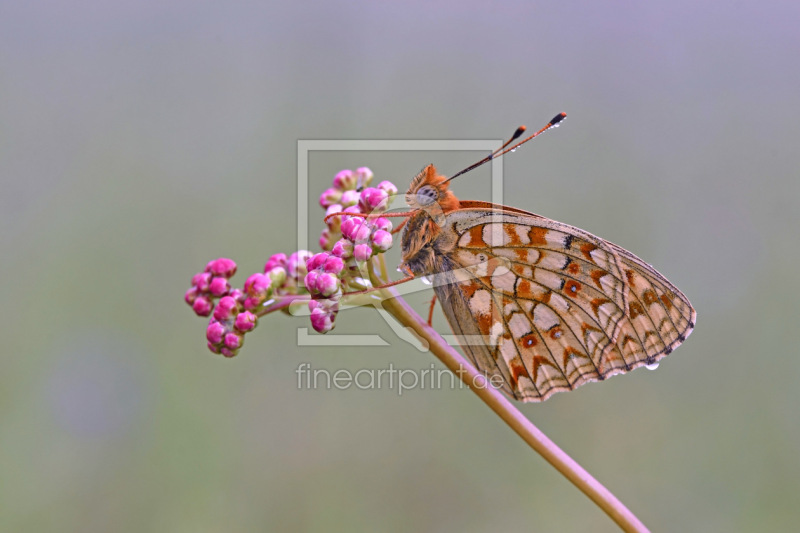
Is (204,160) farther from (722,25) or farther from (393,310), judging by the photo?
(722,25)

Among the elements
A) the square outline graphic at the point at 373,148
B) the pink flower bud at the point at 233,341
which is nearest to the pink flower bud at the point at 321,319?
the pink flower bud at the point at 233,341

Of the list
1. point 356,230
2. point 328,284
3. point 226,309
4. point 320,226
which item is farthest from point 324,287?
point 320,226

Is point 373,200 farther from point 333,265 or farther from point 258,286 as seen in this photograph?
point 258,286

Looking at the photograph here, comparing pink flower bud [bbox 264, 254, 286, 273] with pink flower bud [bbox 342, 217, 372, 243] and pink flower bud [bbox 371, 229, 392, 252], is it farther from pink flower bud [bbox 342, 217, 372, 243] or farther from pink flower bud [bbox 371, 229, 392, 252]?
pink flower bud [bbox 371, 229, 392, 252]

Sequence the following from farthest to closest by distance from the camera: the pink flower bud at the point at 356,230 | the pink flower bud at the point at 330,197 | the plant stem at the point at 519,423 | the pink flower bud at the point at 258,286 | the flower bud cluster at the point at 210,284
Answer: the pink flower bud at the point at 330,197, the flower bud cluster at the point at 210,284, the pink flower bud at the point at 258,286, the pink flower bud at the point at 356,230, the plant stem at the point at 519,423

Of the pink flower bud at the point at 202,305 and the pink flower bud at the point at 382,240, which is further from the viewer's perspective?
the pink flower bud at the point at 202,305

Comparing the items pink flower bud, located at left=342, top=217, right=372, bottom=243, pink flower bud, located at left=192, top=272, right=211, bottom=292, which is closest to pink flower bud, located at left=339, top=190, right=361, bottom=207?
pink flower bud, located at left=342, top=217, right=372, bottom=243

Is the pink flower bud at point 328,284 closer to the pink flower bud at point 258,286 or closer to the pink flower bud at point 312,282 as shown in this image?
the pink flower bud at point 312,282
